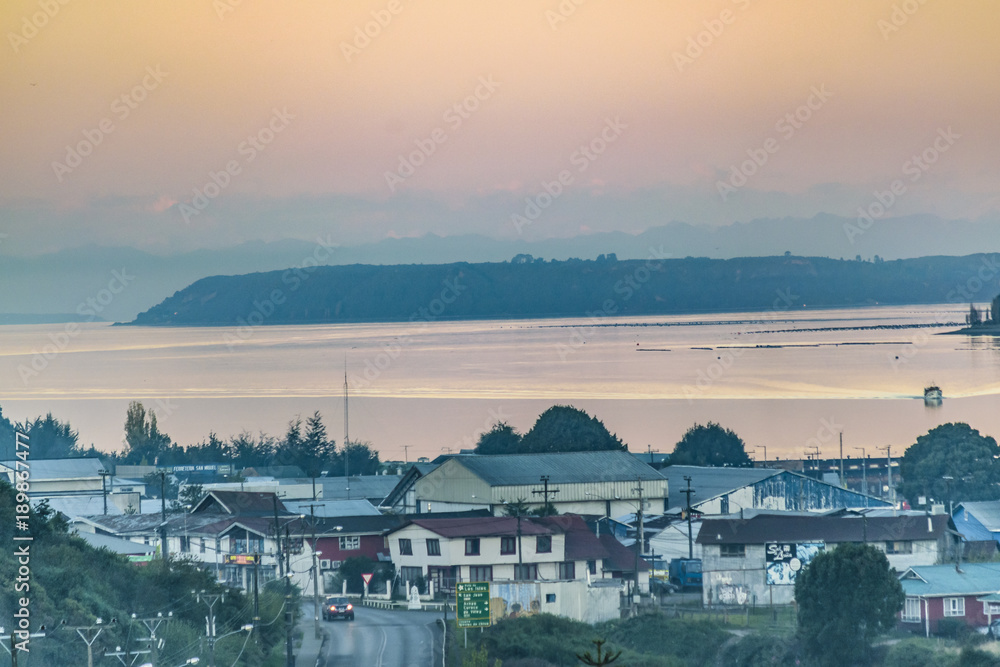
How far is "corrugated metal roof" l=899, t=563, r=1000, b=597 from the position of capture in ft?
60.3

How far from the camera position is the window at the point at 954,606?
1828cm

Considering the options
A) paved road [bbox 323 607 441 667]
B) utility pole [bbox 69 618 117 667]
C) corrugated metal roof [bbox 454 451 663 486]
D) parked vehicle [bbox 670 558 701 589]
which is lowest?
paved road [bbox 323 607 441 667]

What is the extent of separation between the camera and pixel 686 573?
72.3 feet

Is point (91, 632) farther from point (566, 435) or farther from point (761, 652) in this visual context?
Result: point (566, 435)

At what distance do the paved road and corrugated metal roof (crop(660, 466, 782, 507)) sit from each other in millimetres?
10820

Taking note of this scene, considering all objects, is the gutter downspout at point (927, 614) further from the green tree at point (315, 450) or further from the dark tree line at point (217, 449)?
the green tree at point (315, 450)

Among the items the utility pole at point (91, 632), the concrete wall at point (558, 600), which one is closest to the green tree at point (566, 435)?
the concrete wall at point (558, 600)

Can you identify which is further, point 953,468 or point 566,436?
point 566,436

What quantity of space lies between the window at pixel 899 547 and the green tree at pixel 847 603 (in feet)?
13.5

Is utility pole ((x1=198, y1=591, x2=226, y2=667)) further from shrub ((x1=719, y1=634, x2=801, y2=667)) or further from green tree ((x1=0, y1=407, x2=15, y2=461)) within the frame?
green tree ((x1=0, y1=407, x2=15, y2=461))

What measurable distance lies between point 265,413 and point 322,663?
50.0 metres

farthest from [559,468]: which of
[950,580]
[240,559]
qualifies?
[950,580]

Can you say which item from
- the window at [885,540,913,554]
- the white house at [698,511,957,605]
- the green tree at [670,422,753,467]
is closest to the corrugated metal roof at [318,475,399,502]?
the green tree at [670,422,753,467]

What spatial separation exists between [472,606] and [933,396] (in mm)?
50731
